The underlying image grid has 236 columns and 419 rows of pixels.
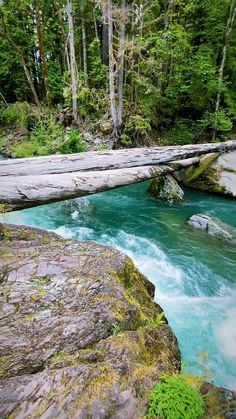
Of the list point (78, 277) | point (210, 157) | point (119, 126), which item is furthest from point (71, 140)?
point (78, 277)

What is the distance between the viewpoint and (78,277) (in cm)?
279

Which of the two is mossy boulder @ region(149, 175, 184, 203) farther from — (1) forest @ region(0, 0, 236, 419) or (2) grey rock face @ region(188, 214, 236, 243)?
(2) grey rock face @ region(188, 214, 236, 243)

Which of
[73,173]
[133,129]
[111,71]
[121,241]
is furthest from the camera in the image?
[133,129]

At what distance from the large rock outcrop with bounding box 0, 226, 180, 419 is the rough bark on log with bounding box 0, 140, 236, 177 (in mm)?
1974

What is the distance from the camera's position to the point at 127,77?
13969 mm

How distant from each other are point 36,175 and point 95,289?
2.74 metres

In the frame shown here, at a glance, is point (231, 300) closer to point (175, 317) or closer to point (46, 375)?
point (175, 317)

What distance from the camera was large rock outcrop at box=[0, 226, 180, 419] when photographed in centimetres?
173

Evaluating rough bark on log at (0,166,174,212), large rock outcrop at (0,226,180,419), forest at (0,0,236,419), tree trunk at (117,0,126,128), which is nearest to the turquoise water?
forest at (0,0,236,419)

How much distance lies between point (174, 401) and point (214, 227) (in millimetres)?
5872

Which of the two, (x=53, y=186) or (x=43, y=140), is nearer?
(x=53, y=186)

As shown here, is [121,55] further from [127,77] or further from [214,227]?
[214,227]

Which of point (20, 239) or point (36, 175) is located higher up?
point (36, 175)

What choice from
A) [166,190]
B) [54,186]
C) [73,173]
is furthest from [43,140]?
[54,186]
